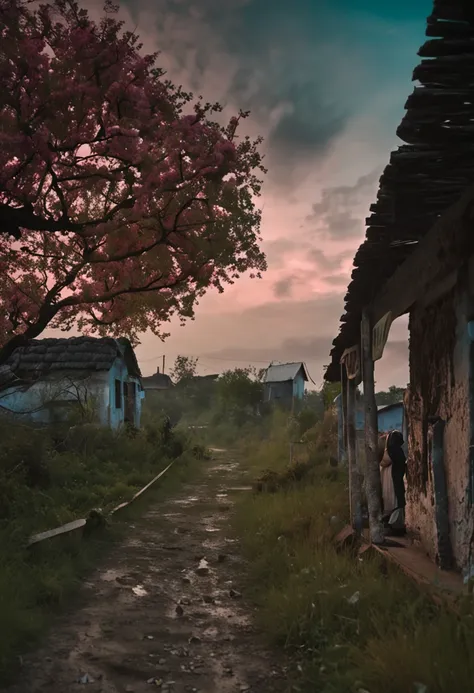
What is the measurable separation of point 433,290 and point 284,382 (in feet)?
149

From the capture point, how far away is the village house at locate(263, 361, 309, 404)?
5128 cm

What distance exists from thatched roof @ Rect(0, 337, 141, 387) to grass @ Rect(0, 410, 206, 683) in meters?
2.95

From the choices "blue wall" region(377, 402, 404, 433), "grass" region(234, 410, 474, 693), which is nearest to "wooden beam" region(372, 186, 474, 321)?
"grass" region(234, 410, 474, 693)

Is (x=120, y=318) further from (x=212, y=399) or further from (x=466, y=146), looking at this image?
(x=212, y=399)

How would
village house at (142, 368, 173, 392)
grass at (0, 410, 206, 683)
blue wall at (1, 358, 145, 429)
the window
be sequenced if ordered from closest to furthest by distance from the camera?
grass at (0, 410, 206, 683), blue wall at (1, 358, 145, 429), the window, village house at (142, 368, 173, 392)

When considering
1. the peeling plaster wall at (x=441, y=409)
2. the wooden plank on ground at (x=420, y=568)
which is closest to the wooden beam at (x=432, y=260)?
the peeling plaster wall at (x=441, y=409)

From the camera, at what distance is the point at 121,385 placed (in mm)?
24844

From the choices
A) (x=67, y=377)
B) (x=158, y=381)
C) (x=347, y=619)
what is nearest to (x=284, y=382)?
(x=158, y=381)

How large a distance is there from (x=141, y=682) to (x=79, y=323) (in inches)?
398

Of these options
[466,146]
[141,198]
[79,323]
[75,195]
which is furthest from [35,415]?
[466,146]

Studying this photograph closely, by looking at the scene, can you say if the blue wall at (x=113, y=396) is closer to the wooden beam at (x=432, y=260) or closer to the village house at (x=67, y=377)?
the village house at (x=67, y=377)

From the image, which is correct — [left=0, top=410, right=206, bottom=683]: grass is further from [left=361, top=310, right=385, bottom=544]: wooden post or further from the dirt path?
[left=361, top=310, right=385, bottom=544]: wooden post

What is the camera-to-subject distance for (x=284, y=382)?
5159cm

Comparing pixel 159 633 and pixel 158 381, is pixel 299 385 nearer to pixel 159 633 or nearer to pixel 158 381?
pixel 158 381
